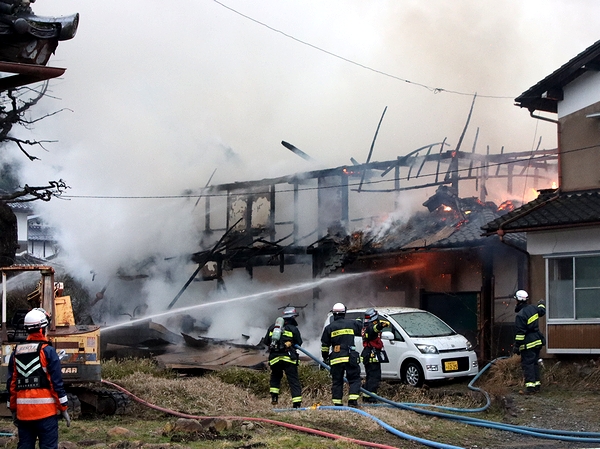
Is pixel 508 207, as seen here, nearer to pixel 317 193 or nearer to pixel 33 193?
pixel 317 193

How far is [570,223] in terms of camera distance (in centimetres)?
1552

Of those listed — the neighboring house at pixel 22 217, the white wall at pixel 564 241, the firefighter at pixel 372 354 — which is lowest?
the firefighter at pixel 372 354

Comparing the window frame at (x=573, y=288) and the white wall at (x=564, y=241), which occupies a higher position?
the white wall at (x=564, y=241)

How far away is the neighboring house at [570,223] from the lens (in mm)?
15781

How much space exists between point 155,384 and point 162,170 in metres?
15.3

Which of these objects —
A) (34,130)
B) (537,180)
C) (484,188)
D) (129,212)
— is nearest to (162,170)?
(129,212)

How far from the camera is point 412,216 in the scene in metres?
24.6

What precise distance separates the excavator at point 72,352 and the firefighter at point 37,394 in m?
3.46

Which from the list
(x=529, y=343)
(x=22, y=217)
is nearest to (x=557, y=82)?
(x=529, y=343)

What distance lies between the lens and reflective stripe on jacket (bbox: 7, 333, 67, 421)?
725cm

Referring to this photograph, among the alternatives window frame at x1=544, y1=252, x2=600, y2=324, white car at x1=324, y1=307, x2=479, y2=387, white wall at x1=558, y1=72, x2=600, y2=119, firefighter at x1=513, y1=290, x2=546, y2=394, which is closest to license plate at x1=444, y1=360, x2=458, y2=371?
white car at x1=324, y1=307, x2=479, y2=387

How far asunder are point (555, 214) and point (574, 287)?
1533mm

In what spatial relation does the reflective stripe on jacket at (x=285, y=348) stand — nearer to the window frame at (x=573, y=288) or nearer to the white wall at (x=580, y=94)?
the window frame at (x=573, y=288)

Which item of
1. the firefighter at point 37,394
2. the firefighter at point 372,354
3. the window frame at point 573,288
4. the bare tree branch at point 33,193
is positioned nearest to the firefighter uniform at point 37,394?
the firefighter at point 37,394
